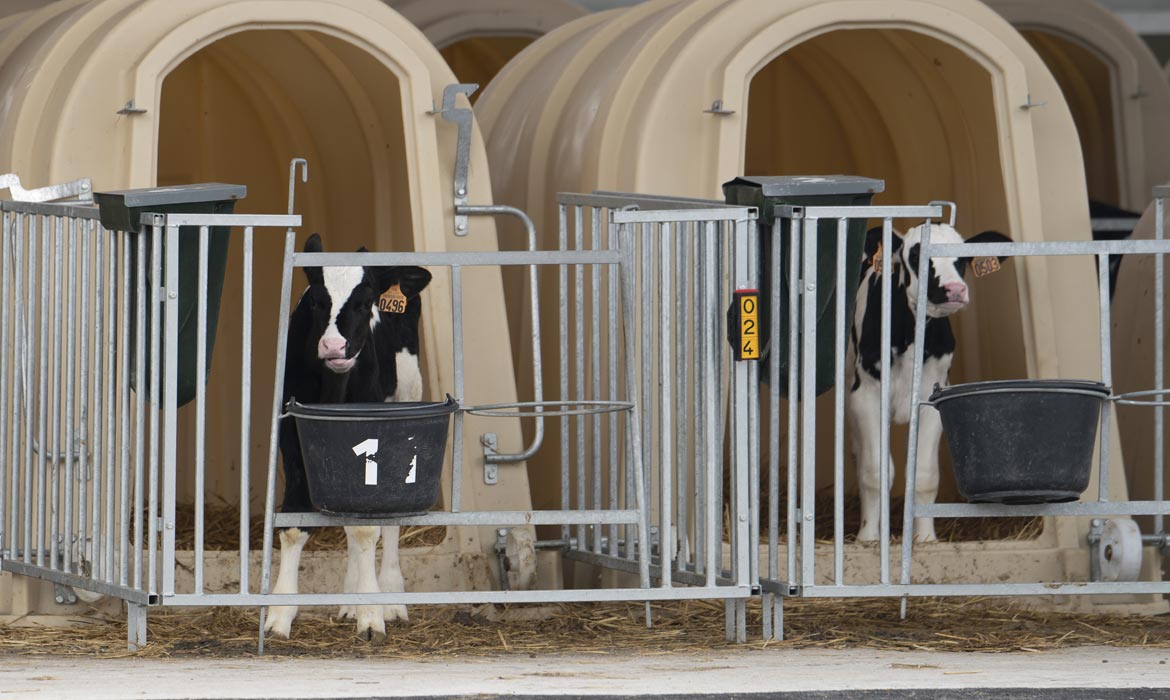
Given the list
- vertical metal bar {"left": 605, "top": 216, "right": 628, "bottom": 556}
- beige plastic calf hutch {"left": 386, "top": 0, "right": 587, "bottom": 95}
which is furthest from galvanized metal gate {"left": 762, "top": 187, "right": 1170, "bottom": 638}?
beige plastic calf hutch {"left": 386, "top": 0, "right": 587, "bottom": 95}

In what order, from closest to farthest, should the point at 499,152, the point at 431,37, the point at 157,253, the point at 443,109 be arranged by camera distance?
1. the point at 157,253
2. the point at 443,109
3. the point at 499,152
4. the point at 431,37

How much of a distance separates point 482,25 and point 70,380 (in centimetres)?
644

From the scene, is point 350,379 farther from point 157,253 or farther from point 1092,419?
point 1092,419

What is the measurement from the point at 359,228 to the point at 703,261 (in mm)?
3313

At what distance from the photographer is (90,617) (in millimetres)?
7516

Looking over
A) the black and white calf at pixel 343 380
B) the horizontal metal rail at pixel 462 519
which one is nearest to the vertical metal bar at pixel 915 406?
the horizontal metal rail at pixel 462 519

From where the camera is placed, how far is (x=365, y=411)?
6293 mm

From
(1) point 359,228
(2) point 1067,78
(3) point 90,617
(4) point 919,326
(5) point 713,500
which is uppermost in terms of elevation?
(2) point 1067,78

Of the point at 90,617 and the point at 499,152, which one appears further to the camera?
the point at 499,152

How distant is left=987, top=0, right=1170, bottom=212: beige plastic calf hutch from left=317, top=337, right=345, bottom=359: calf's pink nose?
676cm

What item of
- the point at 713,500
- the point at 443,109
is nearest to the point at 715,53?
the point at 443,109

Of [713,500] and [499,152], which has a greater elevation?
[499,152]

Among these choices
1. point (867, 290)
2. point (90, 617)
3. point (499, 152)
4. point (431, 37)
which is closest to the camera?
point (90, 617)

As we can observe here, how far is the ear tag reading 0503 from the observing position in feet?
22.0
